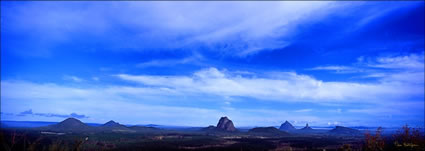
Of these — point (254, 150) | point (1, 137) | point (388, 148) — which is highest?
point (1, 137)

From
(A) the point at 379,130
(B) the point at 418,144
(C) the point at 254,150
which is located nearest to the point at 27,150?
(A) the point at 379,130

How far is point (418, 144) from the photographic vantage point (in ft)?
30.2

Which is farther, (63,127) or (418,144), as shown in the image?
(63,127)

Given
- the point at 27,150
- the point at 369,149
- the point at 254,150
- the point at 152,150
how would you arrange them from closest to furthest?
the point at 27,150 → the point at 369,149 → the point at 152,150 → the point at 254,150

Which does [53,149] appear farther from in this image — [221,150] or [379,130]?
[221,150]

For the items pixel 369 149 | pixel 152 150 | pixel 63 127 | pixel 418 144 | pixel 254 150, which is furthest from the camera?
pixel 63 127

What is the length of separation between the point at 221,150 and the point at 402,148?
81250 mm

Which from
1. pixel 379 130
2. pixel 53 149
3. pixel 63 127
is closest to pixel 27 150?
pixel 53 149

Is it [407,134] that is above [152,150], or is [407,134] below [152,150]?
above

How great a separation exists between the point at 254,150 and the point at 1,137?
8811 cm

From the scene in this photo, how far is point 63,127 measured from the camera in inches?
7859

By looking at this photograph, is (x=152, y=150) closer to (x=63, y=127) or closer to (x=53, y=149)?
(x=53, y=149)

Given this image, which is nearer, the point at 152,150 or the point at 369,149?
the point at 369,149

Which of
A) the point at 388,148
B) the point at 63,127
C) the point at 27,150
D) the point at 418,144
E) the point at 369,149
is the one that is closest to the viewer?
the point at 27,150
